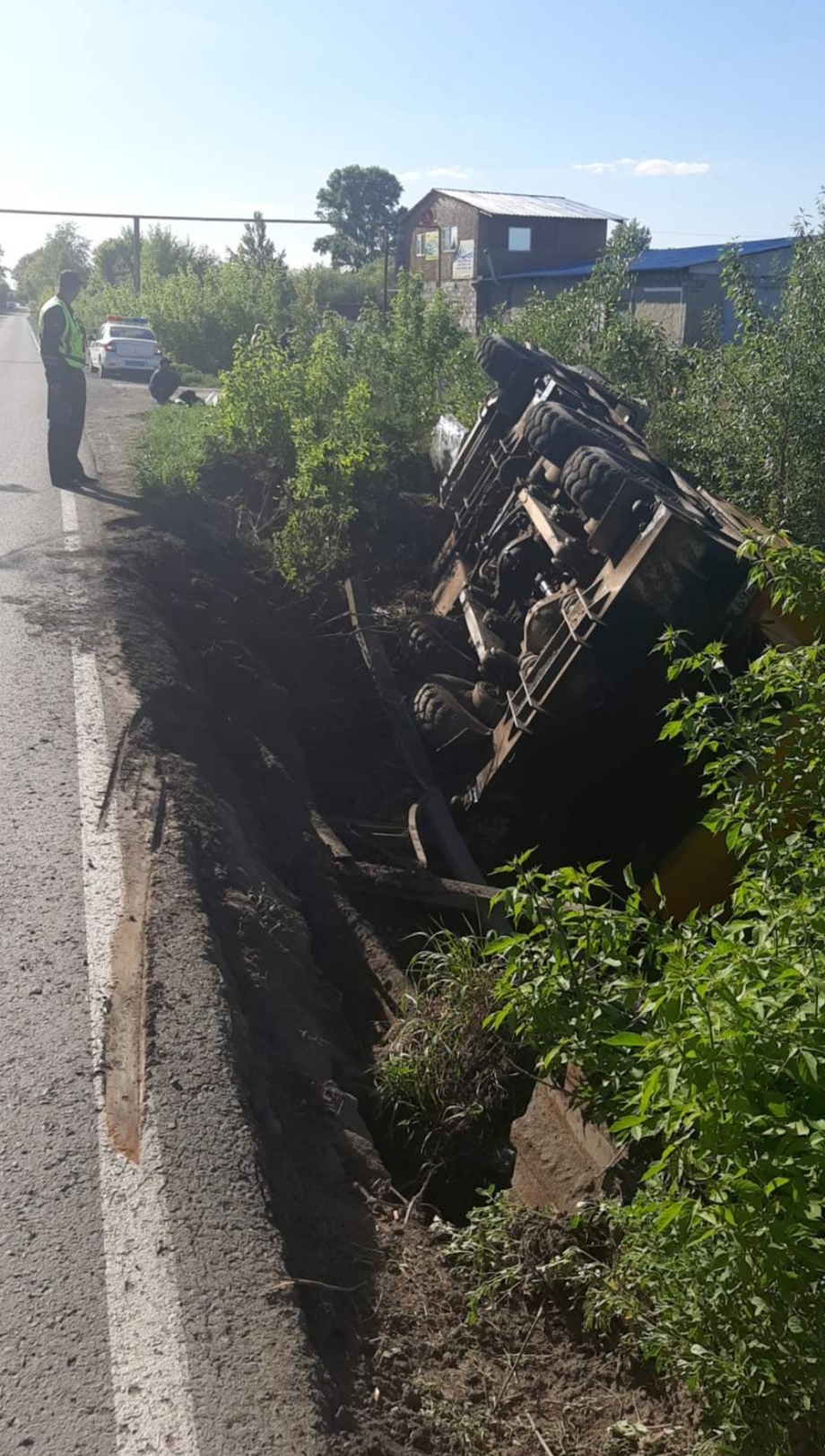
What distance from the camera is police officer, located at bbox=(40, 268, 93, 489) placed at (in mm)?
11789

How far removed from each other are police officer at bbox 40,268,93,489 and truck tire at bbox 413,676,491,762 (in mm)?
5233

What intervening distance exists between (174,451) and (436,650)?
4.66m

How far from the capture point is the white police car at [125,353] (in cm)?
3225

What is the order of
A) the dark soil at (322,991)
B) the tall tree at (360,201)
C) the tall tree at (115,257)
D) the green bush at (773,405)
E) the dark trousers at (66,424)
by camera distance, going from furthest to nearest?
the tall tree at (360,201) → the tall tree at (115,257) → the dark trousers at (66,424) → the green bush at (773,405) → the dark soil at (322,991)

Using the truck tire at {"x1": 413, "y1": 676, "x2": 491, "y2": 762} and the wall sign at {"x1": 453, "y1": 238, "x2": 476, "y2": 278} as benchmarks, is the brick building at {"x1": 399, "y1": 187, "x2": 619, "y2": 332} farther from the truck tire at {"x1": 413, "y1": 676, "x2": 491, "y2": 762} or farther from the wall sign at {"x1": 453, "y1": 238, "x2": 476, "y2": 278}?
the truck tire at {"x1": 413, "y1": 676, "x2": 491, "y2": 762}

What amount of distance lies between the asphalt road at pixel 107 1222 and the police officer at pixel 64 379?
24.9ft

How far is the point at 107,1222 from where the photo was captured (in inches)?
118

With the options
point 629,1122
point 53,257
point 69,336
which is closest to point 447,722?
point 629,1122

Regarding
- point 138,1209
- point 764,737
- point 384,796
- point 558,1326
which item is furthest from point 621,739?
point 138,1209

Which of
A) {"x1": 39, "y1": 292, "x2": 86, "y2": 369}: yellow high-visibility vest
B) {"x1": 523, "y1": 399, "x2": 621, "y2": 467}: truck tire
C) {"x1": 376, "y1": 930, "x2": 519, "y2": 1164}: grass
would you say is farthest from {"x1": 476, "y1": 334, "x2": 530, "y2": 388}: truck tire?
{"x1": 376, "y1": 930, "x2": 519, "y2": 1164}: grass

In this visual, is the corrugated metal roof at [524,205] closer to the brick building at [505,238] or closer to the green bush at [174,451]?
the brick building at [505,238]

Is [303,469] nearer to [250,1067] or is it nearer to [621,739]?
[621,739]

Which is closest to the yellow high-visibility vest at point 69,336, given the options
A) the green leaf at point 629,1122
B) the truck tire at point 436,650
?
the truck tire at point 436,650

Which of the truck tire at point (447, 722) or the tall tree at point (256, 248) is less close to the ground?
the tall tree at point (256, 248)
